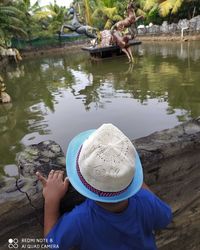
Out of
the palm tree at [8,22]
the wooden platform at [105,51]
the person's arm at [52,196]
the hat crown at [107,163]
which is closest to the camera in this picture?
the hat crown at [107,163]

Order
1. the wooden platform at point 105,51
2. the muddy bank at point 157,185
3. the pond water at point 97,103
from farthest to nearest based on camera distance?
the wooden platform at point 105,51, the pond water at point 97,103, the muddy bank at point 157,185

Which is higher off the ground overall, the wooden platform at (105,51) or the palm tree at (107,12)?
the palm tree at (107,12)

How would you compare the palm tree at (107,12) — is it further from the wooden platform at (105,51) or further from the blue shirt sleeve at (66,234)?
the blue shirt sleeve at (66,234)

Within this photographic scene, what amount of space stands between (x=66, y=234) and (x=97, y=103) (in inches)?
236

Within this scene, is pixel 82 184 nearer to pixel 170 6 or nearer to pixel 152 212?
pixel 152 212

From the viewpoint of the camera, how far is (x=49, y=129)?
5.46 metres

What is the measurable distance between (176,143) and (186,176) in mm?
→ 255

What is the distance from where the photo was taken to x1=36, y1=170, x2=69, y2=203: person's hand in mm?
1199

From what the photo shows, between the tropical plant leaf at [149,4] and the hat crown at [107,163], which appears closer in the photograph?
the hat crown at [107,163]

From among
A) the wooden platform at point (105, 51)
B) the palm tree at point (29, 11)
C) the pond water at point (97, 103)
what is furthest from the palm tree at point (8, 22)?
the pond water at point (97, 103)

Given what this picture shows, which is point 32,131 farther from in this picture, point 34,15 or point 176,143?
point 34,15

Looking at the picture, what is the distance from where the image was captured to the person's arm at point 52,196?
1.16 metres

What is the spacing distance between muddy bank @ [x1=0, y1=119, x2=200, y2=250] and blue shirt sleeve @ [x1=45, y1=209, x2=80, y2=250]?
23 centimetres

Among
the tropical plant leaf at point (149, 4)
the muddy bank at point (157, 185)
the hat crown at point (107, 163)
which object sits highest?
the tropical plant leaf at point (149, 4)
